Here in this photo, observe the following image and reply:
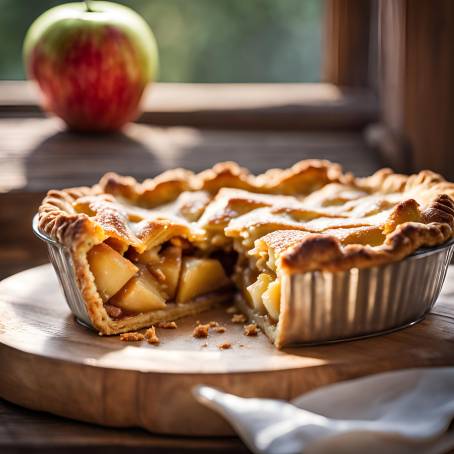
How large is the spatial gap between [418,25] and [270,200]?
1263 mm

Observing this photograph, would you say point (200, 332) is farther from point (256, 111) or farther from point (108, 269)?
point (256, 111)

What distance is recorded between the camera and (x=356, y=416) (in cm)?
202

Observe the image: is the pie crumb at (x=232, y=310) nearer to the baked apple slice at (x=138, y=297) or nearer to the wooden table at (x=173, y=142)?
the baked apple slice at (x=138, y=297)

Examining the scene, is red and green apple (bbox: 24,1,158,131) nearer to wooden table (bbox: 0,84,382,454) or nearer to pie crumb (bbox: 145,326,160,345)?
wooden table (bbox: 0,84,382,454)

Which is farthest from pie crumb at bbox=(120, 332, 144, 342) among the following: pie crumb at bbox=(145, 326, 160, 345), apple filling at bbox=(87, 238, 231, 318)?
apple filling at bbox=(87, 238, 231, 318)

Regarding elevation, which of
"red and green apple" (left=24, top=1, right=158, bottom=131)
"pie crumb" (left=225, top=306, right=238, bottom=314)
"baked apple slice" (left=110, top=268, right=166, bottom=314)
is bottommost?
"pie crumb" (left=225, top=306, right=238, bottom=314)

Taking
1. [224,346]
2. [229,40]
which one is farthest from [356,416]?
[229,40]

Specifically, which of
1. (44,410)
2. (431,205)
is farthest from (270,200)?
(44,410)

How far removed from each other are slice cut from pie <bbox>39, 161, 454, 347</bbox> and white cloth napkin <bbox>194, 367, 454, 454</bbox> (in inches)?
10.7

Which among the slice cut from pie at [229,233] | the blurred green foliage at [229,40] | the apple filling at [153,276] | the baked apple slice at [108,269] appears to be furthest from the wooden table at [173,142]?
the blurred green foliage at [229,40]

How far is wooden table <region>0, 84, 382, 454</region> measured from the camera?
12.0ft

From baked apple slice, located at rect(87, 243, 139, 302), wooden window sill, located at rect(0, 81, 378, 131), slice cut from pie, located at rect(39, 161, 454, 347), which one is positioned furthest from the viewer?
wooden window sill, located at rect(0, 81, 378, 131)

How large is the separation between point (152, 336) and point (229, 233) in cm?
45

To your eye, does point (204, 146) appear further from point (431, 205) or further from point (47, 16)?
point (431, 205)
